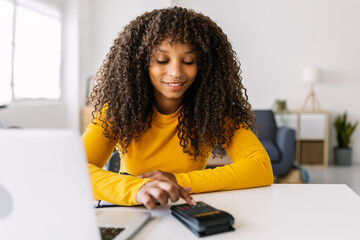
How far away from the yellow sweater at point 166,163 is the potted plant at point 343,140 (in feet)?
15.0

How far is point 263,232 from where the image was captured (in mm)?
729

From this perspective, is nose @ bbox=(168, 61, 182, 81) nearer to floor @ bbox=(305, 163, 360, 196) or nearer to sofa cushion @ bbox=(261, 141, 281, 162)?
sofa cushion @ bbox=(261, 141, 281, 162)

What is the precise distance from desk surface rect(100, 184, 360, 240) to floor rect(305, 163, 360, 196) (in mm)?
3144

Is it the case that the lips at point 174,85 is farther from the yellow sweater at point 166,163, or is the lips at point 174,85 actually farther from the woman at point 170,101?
the yellow sweater at point 166,163

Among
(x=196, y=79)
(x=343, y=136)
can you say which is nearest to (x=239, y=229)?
(x=196, y=79)

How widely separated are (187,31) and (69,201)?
0.91 metres

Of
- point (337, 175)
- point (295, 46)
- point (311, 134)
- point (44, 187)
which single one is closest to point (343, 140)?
point (311, 134)

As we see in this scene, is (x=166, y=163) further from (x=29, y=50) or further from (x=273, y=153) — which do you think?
(x=29, y=50)

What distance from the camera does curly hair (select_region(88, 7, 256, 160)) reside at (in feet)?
4.32

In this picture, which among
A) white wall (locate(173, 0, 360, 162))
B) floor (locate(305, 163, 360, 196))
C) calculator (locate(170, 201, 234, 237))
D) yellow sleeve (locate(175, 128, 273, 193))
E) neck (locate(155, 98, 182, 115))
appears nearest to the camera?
calculator (locate(170, 201, 234, 237))

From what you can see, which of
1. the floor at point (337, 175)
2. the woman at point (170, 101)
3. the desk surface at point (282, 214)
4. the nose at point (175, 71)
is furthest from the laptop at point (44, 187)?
the floor at point (337, 175)

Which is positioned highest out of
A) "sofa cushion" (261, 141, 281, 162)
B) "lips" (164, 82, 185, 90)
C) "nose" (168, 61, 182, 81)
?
"nose" (168, 61, 182, 81)

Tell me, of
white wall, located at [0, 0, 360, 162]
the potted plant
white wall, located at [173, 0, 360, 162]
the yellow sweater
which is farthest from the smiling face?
the potted plant

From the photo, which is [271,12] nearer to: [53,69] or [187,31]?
[53,69]
